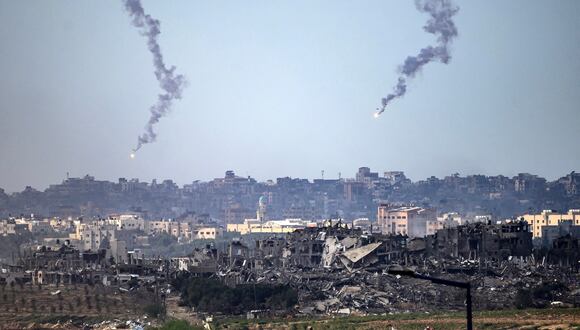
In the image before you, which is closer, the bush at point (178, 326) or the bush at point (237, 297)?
the bush at point (178, 326)

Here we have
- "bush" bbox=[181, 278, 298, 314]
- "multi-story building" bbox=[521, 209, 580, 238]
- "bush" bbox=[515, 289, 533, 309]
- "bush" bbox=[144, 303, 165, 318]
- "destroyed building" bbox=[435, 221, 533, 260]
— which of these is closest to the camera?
"bush" bbox=[515, 289, 533, 309]

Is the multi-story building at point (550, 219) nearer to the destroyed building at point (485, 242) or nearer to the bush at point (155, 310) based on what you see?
the destroyed building at point (485, 242)

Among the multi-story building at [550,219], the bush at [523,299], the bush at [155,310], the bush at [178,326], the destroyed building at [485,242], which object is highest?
the multi-story building at [550,219]

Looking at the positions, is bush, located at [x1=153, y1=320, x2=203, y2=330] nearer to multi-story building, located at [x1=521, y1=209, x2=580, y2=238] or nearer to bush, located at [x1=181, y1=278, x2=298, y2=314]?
bush, located at [x1=181, y1=278, x2=298, y2=314]

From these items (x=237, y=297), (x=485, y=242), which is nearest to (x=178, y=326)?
(x=237, y=297)

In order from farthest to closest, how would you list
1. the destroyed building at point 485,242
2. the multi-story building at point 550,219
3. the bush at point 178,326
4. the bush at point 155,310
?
the multi-story building at point 550,219 → the destroyed building at point 485,242 → the bush at point 155,310 → the bush at point 178,326

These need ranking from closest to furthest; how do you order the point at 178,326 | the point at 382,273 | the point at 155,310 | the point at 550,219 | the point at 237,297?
the point at 178,326 → the point at 155,310 → the point at 237,297 → the point at 382,273 → the point at 550,219

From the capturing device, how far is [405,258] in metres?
105

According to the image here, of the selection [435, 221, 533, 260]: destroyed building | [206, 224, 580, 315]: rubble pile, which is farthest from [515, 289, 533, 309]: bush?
[435, 221, 533, 260]: destroyed building

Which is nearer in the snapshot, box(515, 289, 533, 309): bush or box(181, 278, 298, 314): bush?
box(515, 289, 533, 309): bush

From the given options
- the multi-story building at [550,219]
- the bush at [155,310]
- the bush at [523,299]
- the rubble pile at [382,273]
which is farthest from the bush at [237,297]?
the multi-story building at [550,219]

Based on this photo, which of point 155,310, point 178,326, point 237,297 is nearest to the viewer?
point 178,326

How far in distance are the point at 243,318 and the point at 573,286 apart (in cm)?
1795

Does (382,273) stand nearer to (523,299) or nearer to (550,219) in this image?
(523,299)
